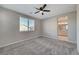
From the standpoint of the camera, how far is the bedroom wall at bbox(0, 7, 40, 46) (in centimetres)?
275

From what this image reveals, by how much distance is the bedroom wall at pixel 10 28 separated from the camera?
275 centimetres

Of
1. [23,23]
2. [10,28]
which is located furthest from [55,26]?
[10,28]

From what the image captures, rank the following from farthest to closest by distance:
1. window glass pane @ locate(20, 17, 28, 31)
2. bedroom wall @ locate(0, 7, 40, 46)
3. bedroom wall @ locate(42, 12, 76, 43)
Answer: window glass pane @ locate(20, 17, 28, 31) < bedroom wall @ locate(0, 7, 40, 46) < bedroom wall @ locate(42, 12, 76, 43)

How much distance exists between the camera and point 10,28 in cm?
312

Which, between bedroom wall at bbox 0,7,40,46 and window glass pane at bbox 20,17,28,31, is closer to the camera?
bedroom wall at bbox 0,7,40,46

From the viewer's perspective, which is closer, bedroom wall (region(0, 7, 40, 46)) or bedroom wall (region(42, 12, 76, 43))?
bedroom wall (region(42, 12, 76, 43))

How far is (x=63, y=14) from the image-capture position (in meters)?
2.07

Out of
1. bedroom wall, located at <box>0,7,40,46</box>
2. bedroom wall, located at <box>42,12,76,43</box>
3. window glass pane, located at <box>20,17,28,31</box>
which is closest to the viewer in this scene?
bedroom wall, located at <box>42,12,76,43</box>

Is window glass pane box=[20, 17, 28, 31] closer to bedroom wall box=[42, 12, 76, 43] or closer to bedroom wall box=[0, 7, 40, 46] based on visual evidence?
bedroom wall box=[0, 7, 40, 46]

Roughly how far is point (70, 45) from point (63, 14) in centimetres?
106

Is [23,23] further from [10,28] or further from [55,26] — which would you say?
[55,26]

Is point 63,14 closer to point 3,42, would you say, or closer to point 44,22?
point 44,22

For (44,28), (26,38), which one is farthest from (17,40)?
(44,28)

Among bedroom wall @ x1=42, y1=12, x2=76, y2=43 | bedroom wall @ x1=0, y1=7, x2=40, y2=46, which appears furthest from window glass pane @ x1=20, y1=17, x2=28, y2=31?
bedroom wall @ x1=42, y1=12, x2=76, y2=43
